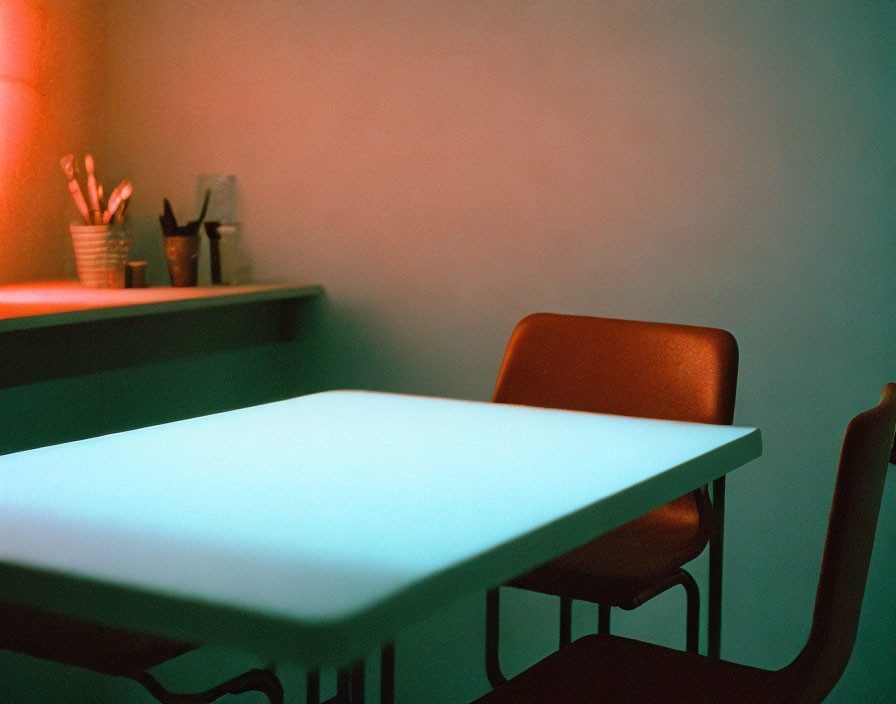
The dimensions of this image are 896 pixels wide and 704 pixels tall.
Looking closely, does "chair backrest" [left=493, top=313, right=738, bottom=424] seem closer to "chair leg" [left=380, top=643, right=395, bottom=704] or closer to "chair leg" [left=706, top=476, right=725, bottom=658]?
"chair leg" [left=706, top=476, right=725, bottom=658]

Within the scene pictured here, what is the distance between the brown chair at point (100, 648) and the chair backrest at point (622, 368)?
0.72m

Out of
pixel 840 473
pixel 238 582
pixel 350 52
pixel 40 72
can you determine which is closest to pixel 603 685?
pixel 840 473

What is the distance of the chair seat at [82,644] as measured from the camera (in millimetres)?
1312

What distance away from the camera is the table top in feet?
2.10

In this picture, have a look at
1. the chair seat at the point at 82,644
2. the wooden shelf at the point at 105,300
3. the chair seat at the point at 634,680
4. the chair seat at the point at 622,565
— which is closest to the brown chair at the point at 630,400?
the chair seat at the point at 622,565

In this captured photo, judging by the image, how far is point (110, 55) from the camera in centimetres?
301

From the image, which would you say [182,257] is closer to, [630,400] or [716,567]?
[630,400]

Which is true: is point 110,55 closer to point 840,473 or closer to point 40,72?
point 40,72

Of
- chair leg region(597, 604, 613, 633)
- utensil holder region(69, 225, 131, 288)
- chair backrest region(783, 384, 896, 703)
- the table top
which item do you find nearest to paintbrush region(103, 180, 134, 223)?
utensil holder region(69, 225, 131, 288)

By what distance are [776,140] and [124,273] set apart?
1.59 meters

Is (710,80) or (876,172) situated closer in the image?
(876,172)

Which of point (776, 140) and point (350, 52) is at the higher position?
point (350, 52)

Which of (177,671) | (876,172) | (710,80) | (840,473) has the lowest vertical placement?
(177,671)

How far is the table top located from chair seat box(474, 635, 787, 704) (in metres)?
0.24
